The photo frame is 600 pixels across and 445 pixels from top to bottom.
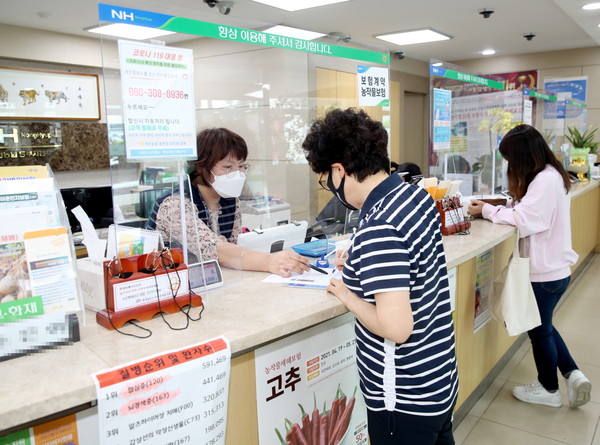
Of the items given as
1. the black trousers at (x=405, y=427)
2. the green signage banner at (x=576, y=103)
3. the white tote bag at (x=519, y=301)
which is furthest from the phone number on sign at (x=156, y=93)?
the green signage banner at (x=576, y=103)

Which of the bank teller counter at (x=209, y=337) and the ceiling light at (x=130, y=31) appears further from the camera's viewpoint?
Result: the ceiling light at (x=130, y=31)

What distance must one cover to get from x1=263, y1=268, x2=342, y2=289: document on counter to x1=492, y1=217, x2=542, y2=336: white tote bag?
112cm

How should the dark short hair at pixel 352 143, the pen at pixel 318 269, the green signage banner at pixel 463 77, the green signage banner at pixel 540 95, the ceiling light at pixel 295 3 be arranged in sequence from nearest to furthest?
the dark short hair at pixel 352 143 → the pen at pixel 318 269 → the green signage banner at pixel 463 77 → the ceiling light at pixel 295 3 → the green signage banner at pixel 540 95

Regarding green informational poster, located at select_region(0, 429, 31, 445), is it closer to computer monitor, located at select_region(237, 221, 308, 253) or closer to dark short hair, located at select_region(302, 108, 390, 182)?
dark short hair, located at select_region(302, 108, 390, 182)

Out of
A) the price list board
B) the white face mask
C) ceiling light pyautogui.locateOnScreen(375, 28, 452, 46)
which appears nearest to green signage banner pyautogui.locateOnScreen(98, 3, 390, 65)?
the white face mask

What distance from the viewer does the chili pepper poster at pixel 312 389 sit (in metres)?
1.45

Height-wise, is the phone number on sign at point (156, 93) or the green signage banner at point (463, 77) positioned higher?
the green signage banner at point (463, 77)

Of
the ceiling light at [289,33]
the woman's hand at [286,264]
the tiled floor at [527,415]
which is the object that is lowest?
the tiled floor at [527,415]

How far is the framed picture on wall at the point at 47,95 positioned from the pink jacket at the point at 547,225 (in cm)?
522

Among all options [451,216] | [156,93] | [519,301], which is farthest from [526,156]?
[156,93]

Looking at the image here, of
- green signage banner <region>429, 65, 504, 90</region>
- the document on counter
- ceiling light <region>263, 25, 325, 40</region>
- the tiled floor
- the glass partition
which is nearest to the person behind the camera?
the glass partition

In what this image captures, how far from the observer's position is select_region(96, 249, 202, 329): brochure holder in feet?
4.36

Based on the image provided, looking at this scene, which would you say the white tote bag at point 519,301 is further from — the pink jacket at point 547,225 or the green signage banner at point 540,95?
the green signage banner at point 540,95

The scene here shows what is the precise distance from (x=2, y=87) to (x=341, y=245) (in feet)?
16.2
